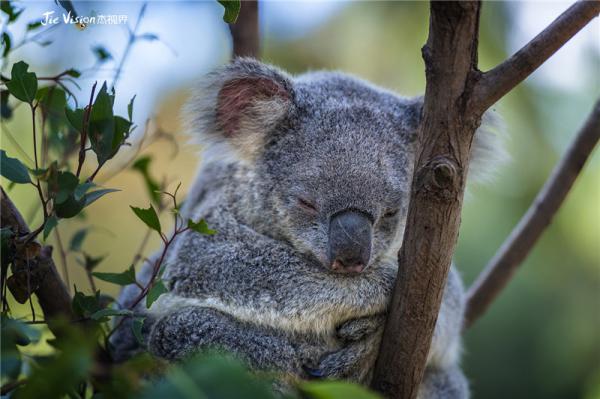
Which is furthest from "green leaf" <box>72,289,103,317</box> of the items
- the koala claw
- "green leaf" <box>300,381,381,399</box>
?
"green leaf" <box>300,381,381,399</box>

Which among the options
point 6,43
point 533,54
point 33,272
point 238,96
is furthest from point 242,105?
point 533,54

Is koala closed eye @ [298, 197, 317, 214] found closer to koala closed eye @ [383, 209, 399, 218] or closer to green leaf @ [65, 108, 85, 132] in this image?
koala closed eye @ [383, 209, 399, 218]

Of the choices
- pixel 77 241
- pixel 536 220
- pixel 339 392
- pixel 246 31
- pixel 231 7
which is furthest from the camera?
pixel 246 31

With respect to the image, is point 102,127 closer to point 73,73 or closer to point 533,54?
point 73,73

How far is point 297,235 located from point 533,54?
1.16 meters

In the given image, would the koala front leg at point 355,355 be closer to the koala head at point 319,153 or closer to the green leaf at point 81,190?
the koala head at point 319,153

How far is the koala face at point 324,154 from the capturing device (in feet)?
8.27

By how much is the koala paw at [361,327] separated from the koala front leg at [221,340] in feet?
0.66

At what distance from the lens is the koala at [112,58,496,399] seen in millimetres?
2477

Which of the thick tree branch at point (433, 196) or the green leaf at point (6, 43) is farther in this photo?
the green leaf at point (6, 43)

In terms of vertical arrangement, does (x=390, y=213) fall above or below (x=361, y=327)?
above

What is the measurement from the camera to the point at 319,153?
268 centimetres

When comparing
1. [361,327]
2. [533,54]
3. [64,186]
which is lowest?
[361,327]

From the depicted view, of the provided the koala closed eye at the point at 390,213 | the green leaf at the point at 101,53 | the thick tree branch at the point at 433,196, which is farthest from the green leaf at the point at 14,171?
the koala closed eye at the point at 390,213
